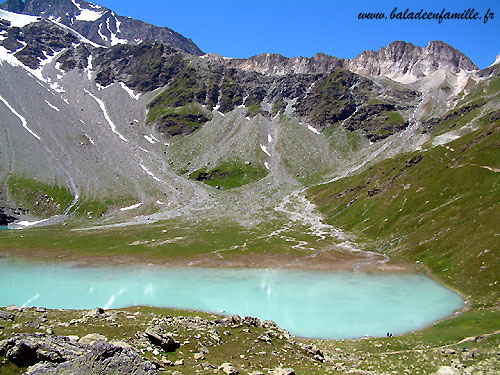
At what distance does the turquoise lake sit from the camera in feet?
171

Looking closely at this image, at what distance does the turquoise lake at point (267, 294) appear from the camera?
52019 millimetres

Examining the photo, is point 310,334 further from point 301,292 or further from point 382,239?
point 382,239

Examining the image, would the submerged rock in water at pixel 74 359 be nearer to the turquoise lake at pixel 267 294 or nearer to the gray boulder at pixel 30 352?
the gray boulder at pixel 30 352

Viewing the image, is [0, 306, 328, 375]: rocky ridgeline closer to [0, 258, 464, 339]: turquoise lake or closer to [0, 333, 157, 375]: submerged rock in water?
[0, 333, 157, 375]: submerged rock in water

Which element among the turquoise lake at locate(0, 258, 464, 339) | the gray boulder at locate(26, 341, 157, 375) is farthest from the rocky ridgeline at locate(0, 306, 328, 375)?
the turquoise lake at locate(0, 258, 464, 339)

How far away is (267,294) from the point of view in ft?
220

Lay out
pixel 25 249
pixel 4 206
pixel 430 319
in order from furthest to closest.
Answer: pixel 4 206 → pixel 25 249 → pixel 430 319

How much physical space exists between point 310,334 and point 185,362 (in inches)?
1099

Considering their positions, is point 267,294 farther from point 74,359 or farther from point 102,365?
point 102,365

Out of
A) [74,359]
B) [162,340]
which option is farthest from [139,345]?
[74,359]

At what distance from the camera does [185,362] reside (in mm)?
23312

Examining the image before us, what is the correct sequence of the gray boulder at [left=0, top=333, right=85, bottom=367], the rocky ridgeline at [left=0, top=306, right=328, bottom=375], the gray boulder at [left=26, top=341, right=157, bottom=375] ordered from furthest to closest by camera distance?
the gray boulder at [left=0, top=333, right=85, bottom=367] < the rocky ridgeline at [left=0, top=306, right=328, bottom=375] < the gray boulder at [left=26, top=341, right=157, bottom=375]

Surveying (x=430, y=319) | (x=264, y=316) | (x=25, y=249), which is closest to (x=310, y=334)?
(x=264, y=316)

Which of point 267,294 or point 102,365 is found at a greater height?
point 102,365
